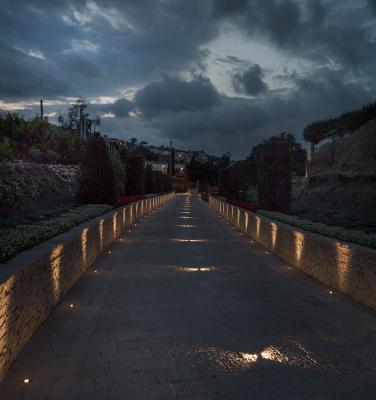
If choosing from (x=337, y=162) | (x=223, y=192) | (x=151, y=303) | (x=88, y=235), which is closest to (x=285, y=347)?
(x=151, y=303)

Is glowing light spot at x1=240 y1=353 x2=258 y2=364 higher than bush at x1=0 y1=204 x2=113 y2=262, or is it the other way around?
bush at x1=0 y1=204 x2=113 y2=262

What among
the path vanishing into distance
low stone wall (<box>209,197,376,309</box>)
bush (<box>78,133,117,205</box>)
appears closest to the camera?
the path vanishing into distance

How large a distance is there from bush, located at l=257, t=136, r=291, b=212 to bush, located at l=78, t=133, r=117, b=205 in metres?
8.12

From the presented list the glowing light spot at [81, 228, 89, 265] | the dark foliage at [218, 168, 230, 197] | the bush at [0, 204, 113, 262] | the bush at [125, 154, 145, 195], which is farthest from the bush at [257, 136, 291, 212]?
the dark foliage at [218, 168, 230, 197]

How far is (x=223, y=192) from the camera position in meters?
57.1

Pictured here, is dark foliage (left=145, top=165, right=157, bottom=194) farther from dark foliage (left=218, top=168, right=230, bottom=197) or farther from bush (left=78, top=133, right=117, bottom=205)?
bush (left=78, top=133, right=117, bottom=205)

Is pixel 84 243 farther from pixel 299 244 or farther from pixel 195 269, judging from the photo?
pixel 299 244

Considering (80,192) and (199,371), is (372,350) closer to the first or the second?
(199,371)

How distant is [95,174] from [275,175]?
31.1 feet

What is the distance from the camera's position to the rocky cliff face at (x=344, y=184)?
31000 mm

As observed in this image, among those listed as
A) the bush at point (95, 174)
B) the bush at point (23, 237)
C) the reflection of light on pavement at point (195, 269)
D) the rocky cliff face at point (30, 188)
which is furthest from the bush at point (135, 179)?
the reflection of light on pavement at point (195, 269)

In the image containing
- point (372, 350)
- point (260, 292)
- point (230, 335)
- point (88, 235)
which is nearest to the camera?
point (372, 350)

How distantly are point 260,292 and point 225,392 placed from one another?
4703 mm

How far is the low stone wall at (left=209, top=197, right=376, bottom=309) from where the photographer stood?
8023mm
